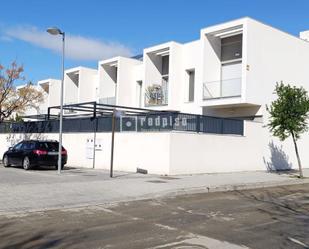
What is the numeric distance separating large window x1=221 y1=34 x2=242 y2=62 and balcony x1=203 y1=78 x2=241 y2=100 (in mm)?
1830

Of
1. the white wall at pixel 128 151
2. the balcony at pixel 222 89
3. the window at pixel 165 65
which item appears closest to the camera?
the white wall at pixel 128 151

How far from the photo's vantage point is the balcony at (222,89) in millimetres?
24125

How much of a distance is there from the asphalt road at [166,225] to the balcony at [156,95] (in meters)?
17.5

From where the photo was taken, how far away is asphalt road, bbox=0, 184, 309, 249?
6.92 meters

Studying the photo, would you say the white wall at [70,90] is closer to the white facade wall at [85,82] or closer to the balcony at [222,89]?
the white facade wall at [85,82]

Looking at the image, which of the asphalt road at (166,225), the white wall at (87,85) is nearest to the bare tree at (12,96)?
the white wall at (87,85)

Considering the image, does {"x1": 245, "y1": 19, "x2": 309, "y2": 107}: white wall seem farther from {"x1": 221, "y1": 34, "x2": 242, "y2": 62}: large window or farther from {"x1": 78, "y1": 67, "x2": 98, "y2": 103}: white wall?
{"x1": 78, "y1": 67, "x2": 98, "y2": 103}: white wall

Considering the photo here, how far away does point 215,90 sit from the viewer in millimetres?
25328

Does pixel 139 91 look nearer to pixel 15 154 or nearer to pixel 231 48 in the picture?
pixel 231 48

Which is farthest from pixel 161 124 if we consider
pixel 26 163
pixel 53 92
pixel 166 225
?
pixel 53 92

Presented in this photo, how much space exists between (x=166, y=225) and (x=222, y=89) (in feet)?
57.8

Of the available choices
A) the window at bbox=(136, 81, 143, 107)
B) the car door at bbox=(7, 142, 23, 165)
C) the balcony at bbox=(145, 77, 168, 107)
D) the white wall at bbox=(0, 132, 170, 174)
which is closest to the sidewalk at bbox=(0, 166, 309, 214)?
the white wall at bbox=(0, 132, 170, 174)

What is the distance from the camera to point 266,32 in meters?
24.4

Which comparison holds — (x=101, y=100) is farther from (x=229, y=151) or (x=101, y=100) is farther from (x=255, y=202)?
(x=255, y=202)
